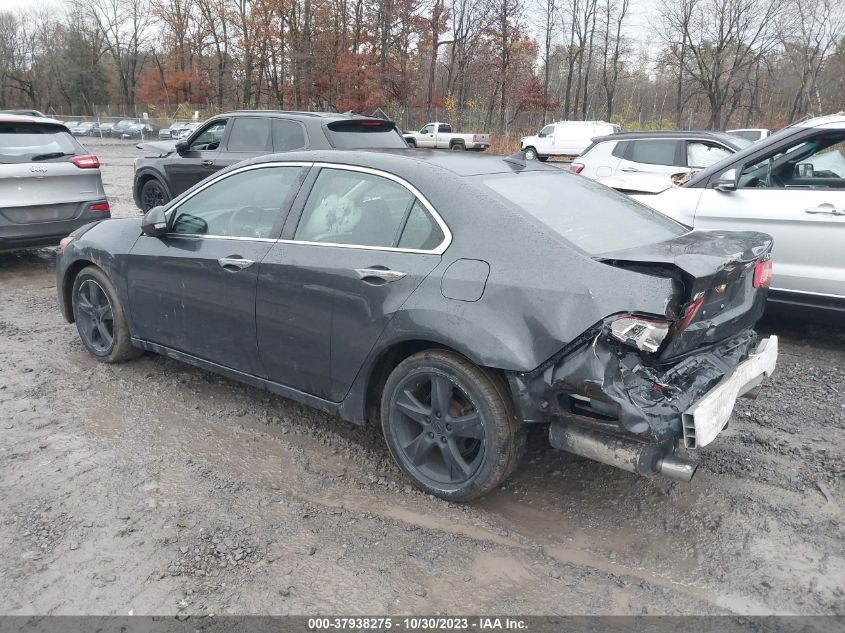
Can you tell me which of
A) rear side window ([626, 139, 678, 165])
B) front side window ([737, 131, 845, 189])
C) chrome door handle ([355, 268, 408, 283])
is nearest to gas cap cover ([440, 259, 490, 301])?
chrome door handle ([355, 268, 408, 283])

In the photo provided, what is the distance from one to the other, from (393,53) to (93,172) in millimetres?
39024

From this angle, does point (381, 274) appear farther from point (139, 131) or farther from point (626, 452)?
point (139, 131)

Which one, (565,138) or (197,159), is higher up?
(565,138)

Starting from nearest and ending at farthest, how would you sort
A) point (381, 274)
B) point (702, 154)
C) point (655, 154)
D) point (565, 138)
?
point (381, 274), point (702, 154), point (655, 154), point (565, 138)

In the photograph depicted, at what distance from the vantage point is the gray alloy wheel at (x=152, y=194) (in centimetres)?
1038

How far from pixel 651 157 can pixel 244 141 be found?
6.01 meters

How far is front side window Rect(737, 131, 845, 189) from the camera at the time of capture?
5340 millimetres

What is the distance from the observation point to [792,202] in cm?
514

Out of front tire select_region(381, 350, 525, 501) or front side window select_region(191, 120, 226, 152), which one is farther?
front side window select_region(191, 120, 226, 152)

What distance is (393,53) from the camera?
43.5m

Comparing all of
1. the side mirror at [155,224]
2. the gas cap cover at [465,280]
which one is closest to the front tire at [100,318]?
the side mirror at [155,224]

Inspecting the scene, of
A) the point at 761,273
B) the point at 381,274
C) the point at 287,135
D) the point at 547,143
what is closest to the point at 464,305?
the point at 381,274

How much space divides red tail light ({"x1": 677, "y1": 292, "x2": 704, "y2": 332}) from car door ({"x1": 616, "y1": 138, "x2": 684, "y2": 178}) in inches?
306

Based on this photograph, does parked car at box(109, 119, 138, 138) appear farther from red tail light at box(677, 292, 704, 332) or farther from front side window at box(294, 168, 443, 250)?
red tail light at box(677, 292, 704, 332)
